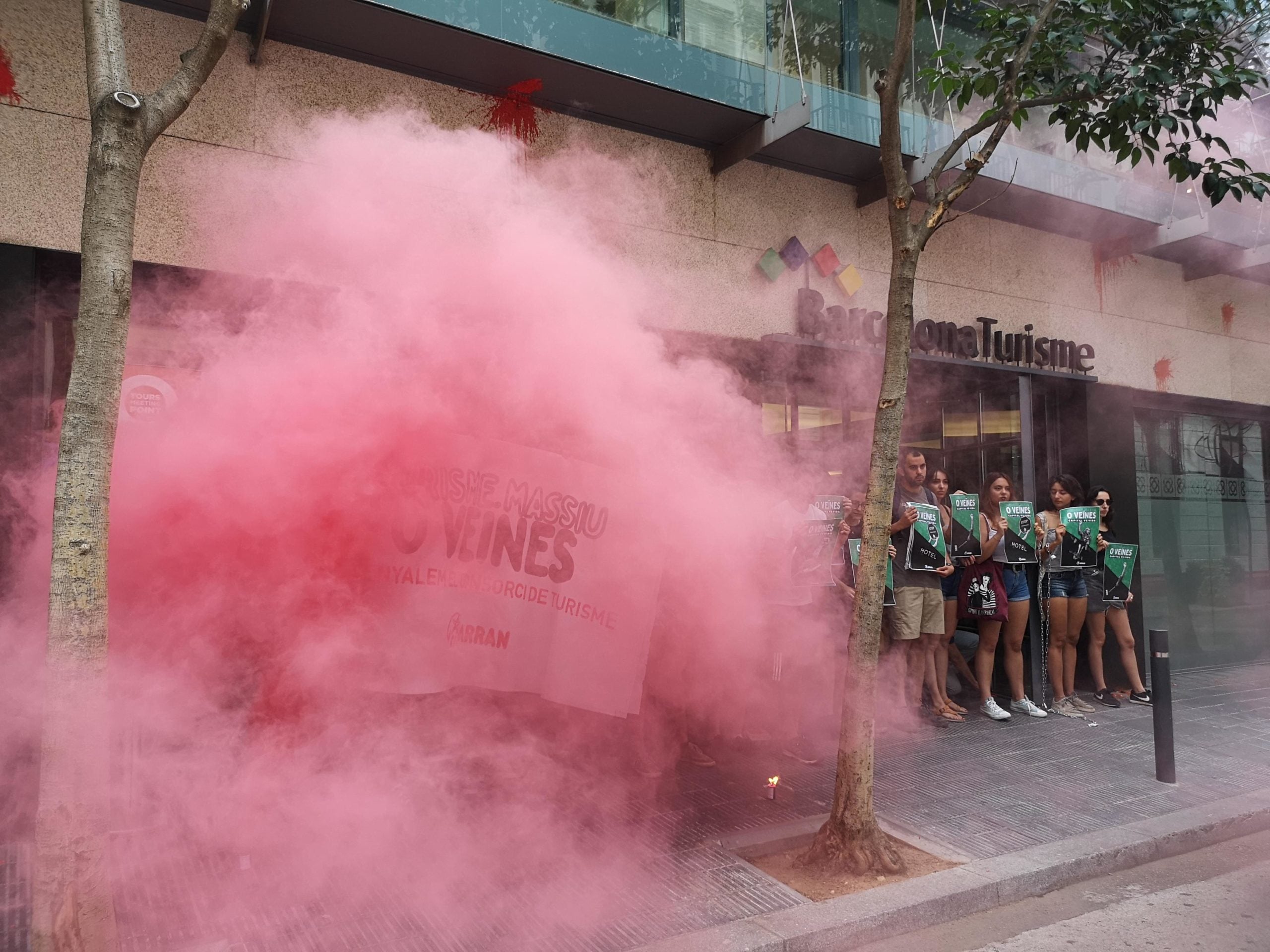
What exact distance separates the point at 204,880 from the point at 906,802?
3.12 m

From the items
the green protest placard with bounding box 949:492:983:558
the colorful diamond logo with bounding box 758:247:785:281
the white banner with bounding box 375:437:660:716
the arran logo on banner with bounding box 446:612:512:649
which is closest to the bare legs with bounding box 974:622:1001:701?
the green protest placard with bounding box 949:492:983:558

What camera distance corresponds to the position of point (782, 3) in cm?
607

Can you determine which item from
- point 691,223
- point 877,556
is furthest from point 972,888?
point 691,223

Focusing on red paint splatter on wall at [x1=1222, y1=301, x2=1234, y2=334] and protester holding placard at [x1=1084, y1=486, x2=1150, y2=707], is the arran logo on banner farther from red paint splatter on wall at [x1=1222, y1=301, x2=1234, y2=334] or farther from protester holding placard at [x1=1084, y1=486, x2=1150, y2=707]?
red paint splatter on wall at [x1=1222, y1=301, x2=1234, y2=334]

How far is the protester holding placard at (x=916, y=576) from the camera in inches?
224

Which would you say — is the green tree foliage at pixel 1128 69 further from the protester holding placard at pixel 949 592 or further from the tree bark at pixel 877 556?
the protester holding placard at pixel 949 592

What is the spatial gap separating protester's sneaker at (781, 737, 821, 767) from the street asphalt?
63.3 inches

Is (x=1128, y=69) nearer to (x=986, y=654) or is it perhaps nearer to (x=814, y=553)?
(x=814, y=553)

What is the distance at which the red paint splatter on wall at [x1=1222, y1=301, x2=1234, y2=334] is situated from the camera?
8914 mm

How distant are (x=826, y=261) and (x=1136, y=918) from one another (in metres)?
4.53

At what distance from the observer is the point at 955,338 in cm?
696

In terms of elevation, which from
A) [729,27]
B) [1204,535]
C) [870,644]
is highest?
[729,27]

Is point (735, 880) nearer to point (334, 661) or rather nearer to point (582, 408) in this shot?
point (334, 661)

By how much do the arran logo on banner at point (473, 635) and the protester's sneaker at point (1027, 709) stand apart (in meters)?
4.45
